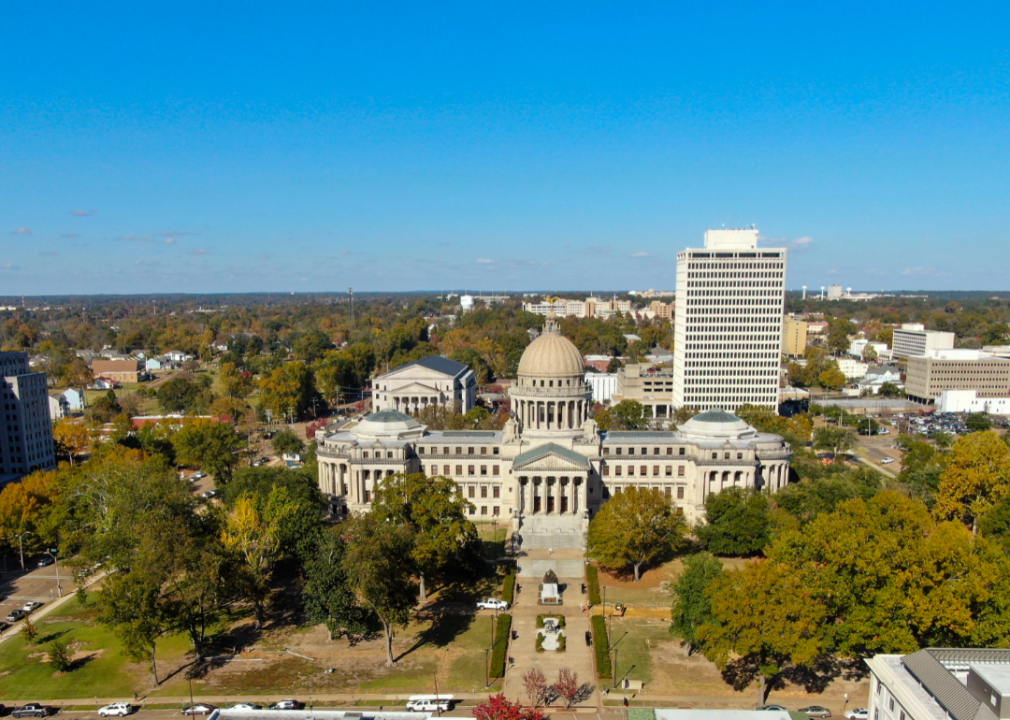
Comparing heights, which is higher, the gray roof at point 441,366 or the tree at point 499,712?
the gray roof at point 441,366


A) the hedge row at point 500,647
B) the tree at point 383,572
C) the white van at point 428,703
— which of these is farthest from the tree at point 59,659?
the hedge row at point 500,647

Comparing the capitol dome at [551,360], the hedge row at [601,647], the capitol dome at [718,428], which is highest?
the capitol dome at [551,360]

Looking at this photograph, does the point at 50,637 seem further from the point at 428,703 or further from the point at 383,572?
the point at 428,703

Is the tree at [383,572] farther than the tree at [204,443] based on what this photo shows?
No

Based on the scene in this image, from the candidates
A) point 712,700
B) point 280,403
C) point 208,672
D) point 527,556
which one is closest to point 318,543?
point 208,672

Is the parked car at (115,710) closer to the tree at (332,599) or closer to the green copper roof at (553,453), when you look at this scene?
the tree at (332,599)

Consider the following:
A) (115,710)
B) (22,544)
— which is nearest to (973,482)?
(115,710)
